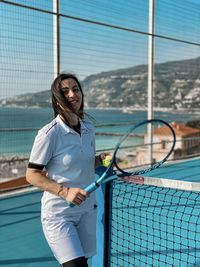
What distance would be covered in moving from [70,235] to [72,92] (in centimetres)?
72

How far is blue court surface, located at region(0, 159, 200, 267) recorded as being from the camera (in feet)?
10.7

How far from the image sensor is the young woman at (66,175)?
207cm

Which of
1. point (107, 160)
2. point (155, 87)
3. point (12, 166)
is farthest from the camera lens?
point (155, 87)

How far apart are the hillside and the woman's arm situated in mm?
4838

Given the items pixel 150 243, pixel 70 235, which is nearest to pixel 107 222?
pixel 70 235

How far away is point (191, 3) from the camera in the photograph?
7930mm

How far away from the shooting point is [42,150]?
2.07 metres

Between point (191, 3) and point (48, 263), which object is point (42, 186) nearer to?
point (48, 263)

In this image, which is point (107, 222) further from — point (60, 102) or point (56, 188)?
point (60, 102)

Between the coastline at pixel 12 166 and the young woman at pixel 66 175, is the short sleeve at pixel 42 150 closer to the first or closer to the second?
the young woman at pixel 66 175

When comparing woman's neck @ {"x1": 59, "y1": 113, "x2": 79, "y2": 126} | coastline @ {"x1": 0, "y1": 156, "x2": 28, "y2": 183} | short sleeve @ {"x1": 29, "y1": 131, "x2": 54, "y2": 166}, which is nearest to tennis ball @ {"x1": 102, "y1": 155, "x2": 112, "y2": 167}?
woman's neck @ {"x1": 59, "y1": 113, "x2": 79, "y2": 126}

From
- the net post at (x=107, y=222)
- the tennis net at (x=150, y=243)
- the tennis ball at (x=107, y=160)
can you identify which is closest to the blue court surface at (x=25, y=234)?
the net post at (x=107, y=222)

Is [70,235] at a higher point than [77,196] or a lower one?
lower

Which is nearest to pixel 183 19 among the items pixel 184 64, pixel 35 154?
pixel 184 64
